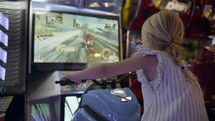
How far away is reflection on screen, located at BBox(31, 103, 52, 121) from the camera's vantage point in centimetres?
250

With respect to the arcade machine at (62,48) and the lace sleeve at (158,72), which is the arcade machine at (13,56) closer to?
the arcade machine at (62,48)

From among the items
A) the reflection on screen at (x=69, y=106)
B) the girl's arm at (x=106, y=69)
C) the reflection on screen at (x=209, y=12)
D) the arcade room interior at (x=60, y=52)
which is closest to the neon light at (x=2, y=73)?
the arcade room interior at (x=60, y=52)

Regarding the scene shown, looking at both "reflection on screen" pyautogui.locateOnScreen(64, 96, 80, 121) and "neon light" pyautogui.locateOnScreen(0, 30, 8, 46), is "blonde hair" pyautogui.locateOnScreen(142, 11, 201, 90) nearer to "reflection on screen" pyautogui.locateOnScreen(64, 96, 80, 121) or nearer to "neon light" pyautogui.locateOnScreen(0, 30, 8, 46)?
"reflection on screen" pyautogui.locateOnScreen(64, 96, 80, 121)

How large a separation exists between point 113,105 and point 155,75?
0.28 m

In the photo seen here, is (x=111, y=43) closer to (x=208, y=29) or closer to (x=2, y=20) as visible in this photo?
(x=2, y=20)

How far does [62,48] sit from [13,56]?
1.52ft

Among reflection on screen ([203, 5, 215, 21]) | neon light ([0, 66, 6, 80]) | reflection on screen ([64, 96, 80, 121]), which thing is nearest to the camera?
neon light ([0, 66, 6, 80])

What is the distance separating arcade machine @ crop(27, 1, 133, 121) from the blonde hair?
1099 mm

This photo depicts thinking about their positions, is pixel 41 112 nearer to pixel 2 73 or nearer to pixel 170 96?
pixel 2 73

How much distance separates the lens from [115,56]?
2.96m

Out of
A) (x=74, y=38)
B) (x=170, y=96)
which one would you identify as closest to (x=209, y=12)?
(x=74, y=38)

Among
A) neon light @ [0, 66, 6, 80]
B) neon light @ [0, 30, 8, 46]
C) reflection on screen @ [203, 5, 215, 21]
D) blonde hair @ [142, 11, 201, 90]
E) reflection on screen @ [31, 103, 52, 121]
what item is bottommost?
reflection on screen @ [31, 103, 52, 121]

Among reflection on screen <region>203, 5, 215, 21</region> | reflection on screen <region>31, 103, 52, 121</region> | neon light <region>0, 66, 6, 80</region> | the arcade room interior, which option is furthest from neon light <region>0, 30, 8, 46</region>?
reflection on screen <region>203, 5, 215, 21</region>

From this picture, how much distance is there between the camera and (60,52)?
8.84ft
